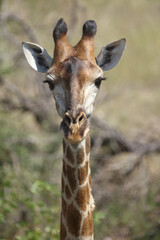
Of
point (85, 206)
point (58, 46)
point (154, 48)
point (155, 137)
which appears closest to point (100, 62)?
point (58, 46)

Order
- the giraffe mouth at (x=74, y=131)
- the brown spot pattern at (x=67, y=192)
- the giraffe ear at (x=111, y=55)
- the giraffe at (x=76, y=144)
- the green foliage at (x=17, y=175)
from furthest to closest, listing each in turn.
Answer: the green foliage at (x=17, y=175) < the giraffe ear at (x=111, y=55) < the brown spot pattern at (x=67, y=192) < the giraffe at (x=76, y=144) < the giraffe mouth at (x=74, y=131)

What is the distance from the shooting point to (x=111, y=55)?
390cm

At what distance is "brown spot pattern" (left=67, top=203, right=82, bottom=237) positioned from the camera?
10.7 feet

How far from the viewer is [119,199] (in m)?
8.05

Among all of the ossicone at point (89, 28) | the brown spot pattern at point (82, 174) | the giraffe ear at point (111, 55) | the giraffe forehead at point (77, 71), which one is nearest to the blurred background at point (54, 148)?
the brown spot pattern at point (82, 174)

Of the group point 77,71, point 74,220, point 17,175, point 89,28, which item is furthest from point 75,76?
point 17,175

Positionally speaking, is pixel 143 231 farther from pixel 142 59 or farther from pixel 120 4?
pixel 120 4

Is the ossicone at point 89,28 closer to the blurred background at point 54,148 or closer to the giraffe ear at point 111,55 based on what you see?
the giraffe ear at point 111,55

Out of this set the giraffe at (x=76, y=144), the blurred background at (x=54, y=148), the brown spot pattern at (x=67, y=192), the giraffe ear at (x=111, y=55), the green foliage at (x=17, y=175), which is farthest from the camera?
the blurred background at (x=54, y=148)

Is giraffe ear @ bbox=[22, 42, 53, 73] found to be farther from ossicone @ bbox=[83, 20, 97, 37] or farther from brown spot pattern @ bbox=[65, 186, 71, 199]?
brown spot pattern @ bbox=[65, 186, 71, 199]

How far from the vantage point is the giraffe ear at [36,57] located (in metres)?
3.85

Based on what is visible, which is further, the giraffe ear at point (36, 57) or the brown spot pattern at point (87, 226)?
the giraffe ear at point (36, 57)

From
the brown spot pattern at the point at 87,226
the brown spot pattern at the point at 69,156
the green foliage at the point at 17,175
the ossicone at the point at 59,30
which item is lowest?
the green foliage at the point at 17,175

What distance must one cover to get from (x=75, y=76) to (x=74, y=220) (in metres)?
1.19
